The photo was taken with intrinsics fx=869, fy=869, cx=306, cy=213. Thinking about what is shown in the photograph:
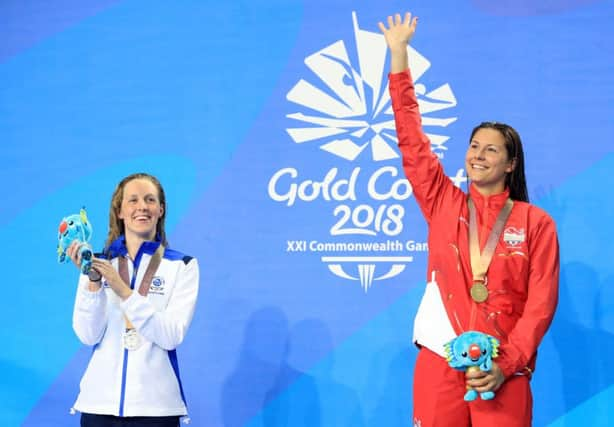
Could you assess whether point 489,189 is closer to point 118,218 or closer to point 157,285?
point 157,285

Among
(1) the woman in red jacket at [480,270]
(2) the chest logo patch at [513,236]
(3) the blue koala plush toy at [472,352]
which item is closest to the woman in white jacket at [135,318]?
(1) the woman in red jacket at [480,270]

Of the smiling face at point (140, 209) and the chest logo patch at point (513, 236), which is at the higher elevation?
the smiling face at point (140, 209)

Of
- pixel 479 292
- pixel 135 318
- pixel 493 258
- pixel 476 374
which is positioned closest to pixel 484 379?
pixel 476 374

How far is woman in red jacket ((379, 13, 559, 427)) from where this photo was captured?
2668 mm

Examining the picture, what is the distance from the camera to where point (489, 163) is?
289cm

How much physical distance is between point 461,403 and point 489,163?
2.60ft

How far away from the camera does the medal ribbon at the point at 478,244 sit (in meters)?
2.76

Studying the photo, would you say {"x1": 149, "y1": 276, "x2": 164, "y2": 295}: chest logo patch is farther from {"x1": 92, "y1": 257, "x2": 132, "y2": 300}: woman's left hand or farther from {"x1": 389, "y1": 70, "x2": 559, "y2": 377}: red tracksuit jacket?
{"x1": 389, "y1": 70, "x2": 559, "y2": 377}: red tracksuit jacket

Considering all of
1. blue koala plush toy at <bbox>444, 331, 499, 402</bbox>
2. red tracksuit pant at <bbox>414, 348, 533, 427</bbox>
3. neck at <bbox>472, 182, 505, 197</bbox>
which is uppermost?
neck at <bbox>472, 182, 505, 197</bbox>

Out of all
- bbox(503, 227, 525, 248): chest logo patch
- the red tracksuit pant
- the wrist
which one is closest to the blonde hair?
the wrist

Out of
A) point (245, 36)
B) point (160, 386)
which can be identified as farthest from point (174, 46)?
point (160, 386)

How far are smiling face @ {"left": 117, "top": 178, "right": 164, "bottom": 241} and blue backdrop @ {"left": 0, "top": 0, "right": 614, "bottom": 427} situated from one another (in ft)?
2.82

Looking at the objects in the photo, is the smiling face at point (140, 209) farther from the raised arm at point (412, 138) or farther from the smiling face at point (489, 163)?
the smiling face at point (489, 163)

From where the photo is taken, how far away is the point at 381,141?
388cm
